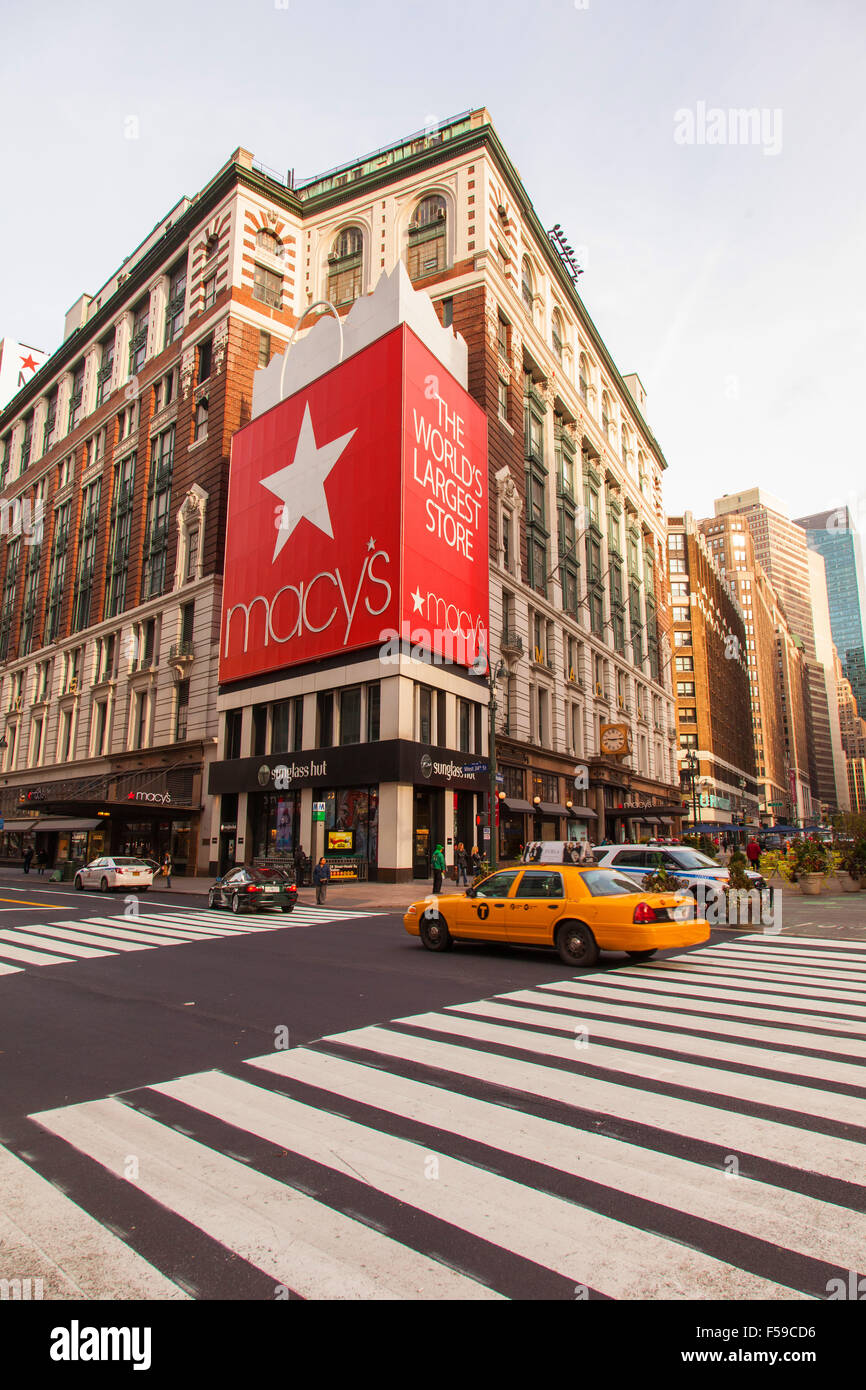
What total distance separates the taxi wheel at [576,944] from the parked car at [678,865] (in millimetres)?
6386

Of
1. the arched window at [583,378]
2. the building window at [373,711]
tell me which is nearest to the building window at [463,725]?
the building window at [373,711]

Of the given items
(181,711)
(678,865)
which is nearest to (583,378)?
(181,711)

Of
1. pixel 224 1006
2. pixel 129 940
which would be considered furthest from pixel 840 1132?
pixel 129 940

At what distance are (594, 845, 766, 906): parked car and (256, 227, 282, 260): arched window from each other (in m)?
45.3

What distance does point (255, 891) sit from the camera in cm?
2209

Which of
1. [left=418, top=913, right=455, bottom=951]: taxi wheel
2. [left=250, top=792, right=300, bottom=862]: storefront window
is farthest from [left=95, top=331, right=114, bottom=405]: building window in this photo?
[left=418, top=913, right=455, bottom=951]: taxi wheel

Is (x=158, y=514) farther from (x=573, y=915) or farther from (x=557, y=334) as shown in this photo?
(x=573, y=915)

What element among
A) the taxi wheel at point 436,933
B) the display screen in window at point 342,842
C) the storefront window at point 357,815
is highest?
the storefront window at point 357,815

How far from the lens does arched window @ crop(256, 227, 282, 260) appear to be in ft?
160

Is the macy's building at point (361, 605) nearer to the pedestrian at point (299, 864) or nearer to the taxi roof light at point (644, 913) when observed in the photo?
the pedestrian at point (299, 864)

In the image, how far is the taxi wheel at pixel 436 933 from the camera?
1349cm

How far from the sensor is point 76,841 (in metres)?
53.0

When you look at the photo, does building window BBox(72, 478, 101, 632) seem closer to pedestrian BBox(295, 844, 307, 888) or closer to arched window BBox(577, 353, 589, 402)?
pedestrian BBox(295, 844, 307, 888)
